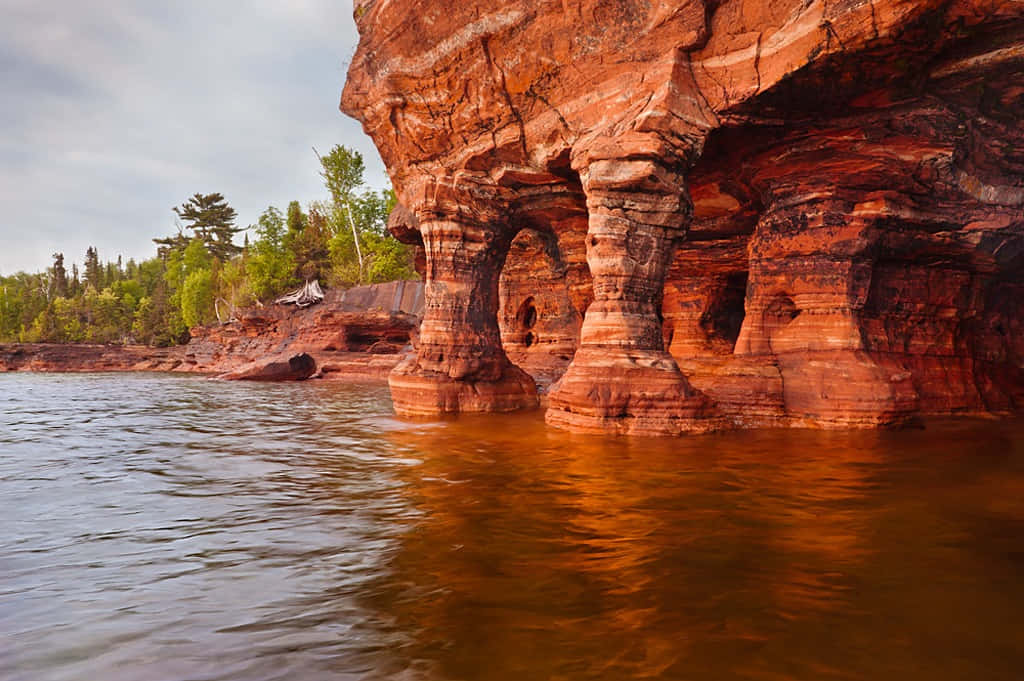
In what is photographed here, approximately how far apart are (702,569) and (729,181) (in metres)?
8.74

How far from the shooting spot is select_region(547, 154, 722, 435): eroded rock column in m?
8.58

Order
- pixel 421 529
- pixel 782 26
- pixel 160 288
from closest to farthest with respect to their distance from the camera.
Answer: pixel 421 529 < pixel 782 26 < pixel 160 288

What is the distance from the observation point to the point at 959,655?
2457 mm

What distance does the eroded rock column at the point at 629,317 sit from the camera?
8.58 metres

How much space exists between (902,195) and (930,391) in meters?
4.00

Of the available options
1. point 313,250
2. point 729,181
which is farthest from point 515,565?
point 313,250

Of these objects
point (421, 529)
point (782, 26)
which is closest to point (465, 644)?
point (421, 529)

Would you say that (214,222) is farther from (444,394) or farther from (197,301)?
(444,394)

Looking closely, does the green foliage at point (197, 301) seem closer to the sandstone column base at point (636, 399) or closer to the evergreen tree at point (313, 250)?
the evergreen tree at point (313, 250)

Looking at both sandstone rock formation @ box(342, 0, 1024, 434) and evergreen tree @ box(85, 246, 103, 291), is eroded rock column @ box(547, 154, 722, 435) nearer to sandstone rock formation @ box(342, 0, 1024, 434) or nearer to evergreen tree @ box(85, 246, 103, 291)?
sandstone rock formation @ box(342, 0, 1024, 434)

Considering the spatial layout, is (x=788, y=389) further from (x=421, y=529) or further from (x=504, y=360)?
(x=421, y=529)

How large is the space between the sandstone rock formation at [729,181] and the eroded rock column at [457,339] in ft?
0.16

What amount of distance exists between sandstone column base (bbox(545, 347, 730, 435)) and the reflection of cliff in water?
2.06 metres

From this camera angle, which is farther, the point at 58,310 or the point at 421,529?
the point at 58,310
